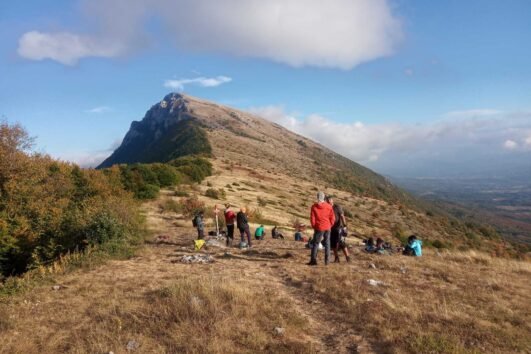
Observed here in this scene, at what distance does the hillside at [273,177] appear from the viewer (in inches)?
1666

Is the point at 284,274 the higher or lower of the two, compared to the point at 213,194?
lower

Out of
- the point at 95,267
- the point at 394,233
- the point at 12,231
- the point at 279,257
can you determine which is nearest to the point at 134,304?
the point at 95,267

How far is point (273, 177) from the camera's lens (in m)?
64.2

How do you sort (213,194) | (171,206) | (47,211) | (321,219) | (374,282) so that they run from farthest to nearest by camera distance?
(213,194) < (171,206) < (47,211) < (321,219) < (374,282)

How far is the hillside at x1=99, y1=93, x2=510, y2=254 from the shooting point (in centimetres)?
4231

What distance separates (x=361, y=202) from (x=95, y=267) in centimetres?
5042

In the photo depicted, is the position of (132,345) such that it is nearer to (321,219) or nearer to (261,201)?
(321,219)

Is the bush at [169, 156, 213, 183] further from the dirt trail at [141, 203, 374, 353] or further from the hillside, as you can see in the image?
the dirt trail at [141, 203, 374, 353]

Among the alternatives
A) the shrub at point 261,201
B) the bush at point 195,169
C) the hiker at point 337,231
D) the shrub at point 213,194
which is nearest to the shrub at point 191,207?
the shrub at point 213,194

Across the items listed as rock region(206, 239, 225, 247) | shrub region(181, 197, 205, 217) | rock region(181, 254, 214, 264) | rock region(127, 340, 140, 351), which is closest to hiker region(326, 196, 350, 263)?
rock region(181, 254, 214, 264)

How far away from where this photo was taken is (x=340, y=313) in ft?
24.0

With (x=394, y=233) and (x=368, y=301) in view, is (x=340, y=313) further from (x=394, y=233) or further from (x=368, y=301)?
(x=394, y=233)

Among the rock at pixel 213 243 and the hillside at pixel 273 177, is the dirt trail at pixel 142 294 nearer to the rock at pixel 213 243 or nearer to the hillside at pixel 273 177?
the rock at pixel 213 243

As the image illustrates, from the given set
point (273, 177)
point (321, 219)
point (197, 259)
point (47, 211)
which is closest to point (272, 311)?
point (321, 219)
